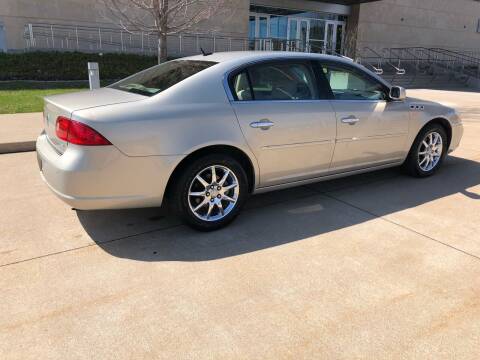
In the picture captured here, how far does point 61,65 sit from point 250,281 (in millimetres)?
14608

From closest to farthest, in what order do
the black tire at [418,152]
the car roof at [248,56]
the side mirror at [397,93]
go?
1. the car roof at [248,56]
2. the side mirror at [397,93]
3. the black tire at [418,152]

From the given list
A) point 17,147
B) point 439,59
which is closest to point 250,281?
point 17,147

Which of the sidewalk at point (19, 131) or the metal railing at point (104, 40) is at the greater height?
the metal railing at point (104, 40)

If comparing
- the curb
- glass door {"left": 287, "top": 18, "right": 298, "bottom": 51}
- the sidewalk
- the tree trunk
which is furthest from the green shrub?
glass door {"left": 287, "top": 18, "right": 298, "bottom": 51}

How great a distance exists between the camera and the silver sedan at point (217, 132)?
3.29 m

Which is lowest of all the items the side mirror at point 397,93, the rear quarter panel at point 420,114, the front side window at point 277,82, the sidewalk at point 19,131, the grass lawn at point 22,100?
the grass lawn at point 22,100

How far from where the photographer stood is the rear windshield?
12.4 feet

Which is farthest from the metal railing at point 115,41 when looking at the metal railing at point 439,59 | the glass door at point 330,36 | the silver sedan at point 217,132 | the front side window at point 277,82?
the front side window at point 277,82

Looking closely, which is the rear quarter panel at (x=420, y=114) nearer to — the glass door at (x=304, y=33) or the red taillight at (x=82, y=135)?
the red taillight at (x=82, y=135)

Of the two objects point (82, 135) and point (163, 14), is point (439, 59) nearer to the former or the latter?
point (163, 14)

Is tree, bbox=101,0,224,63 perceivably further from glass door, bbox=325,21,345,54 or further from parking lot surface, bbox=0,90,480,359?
glass door, bbox=325,21,345,54

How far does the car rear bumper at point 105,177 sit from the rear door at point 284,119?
84 cm

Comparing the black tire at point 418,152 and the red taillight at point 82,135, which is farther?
the black tire at point 418,152

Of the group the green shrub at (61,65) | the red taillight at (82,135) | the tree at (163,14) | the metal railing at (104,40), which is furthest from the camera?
the metal railing at (104,40)
